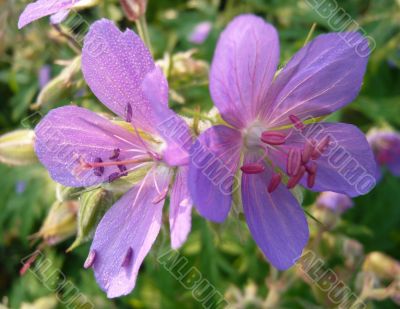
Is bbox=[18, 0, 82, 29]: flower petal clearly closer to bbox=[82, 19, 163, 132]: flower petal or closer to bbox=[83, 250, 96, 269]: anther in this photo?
bbox=[82, 19, 163, 132]: flower petal

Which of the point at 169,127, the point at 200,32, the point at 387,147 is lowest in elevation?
the point at 387,147

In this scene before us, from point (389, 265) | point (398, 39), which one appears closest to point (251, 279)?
point (389, 265)

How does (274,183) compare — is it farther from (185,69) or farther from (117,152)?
(185,69)

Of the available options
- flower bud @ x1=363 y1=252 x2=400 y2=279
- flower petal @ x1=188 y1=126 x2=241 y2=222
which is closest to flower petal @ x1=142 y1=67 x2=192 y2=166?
flower petal @ x1=188 y1=126 x2=241 y2=222

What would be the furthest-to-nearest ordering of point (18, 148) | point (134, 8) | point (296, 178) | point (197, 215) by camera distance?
point (197, 215) < point (18, 148) < point (134, 8) < point (296, 178)

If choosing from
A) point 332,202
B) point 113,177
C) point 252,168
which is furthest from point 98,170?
point 332,202

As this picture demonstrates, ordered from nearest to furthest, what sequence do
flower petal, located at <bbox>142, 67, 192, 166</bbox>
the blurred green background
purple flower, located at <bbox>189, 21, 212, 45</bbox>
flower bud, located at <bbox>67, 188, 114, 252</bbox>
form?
flower petal, located at <bbox>142, 67, 192, 166</bbox> → flower bud, located at <bbox>67, 188, 114, 252</bbox> → the blurred green background → purple flower, located at <bbox>189, 21, 212, 45</bbox>
